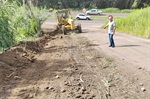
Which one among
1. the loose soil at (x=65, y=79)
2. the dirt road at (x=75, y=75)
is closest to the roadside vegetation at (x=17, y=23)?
the dirt road at (x=75, y=75)

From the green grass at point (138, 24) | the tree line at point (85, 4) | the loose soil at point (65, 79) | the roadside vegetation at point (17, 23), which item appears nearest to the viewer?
the loose soil at point (65, 79)

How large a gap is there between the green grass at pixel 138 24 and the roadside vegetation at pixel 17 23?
8.17m

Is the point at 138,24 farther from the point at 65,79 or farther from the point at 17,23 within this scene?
the point at 65,79

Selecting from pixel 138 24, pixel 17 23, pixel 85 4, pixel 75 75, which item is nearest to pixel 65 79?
pixel 75 75

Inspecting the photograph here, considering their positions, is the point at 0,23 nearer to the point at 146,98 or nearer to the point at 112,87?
the point at 112,87

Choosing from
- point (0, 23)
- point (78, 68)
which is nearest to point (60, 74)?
point (78, 68)

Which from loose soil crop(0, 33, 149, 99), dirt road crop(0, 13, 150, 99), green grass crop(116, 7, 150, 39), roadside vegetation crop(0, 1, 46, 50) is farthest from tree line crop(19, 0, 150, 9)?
loose soil crop(0, 33, 149, 99)

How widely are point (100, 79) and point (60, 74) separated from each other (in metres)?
1.60

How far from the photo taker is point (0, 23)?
16031mm

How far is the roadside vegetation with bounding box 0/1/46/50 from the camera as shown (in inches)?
651

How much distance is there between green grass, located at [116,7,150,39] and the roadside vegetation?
817 centimetres

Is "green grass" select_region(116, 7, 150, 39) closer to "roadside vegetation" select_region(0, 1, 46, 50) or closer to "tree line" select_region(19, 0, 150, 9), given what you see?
"roadside vegetation" select_region(0, 1, 46, 50)

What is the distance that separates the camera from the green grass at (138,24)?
93.0 feet

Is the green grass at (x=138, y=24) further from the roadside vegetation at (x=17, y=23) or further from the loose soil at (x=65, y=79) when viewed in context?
the loose soil at (x=65, y=79)
